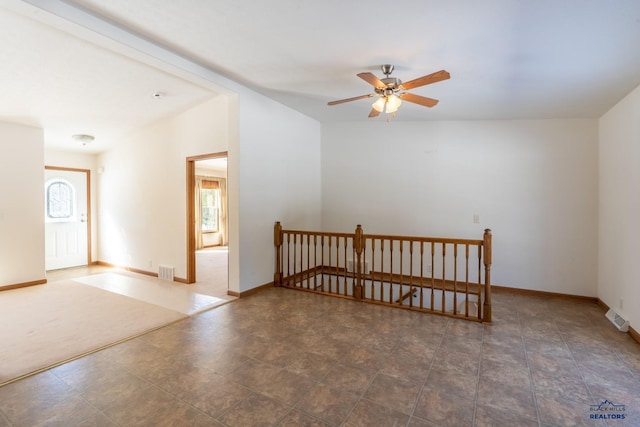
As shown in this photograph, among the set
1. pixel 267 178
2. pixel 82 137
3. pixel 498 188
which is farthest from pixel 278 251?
pixel 82 137

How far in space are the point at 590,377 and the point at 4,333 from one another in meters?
5.42

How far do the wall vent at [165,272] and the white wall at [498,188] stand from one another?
3.47 m

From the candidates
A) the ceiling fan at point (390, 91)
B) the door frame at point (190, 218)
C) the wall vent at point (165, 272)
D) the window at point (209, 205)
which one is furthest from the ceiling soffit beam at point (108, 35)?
the window at point (209, 205)

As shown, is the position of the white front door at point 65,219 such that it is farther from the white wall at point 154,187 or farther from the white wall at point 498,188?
the white wall at point 498,188

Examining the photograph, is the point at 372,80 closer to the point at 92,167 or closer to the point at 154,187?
the point at 154,187

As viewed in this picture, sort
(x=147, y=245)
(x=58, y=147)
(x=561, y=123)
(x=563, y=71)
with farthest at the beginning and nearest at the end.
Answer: (x=58, y=147) → (x=147, y=245) → (x=561, y=123) → (x=563, y=71)

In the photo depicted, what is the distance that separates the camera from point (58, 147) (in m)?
5.82

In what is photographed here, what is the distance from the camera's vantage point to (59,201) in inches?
237

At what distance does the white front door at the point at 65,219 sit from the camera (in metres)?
5.87

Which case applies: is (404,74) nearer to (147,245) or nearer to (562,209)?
(562,209)

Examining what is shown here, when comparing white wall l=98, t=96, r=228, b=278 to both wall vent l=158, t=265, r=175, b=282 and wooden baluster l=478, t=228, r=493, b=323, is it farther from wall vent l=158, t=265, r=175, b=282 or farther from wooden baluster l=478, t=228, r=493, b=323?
wooden baluster l=478, t=228, r=493, b=323

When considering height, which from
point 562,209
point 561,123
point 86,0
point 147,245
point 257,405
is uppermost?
point 86,0

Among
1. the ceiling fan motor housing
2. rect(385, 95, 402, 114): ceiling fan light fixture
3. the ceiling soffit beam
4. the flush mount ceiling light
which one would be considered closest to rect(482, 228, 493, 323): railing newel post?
rect(385, 95, 402, 114): ceiling fan light fixture

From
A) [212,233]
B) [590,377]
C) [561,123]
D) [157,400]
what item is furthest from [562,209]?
[212,233]
